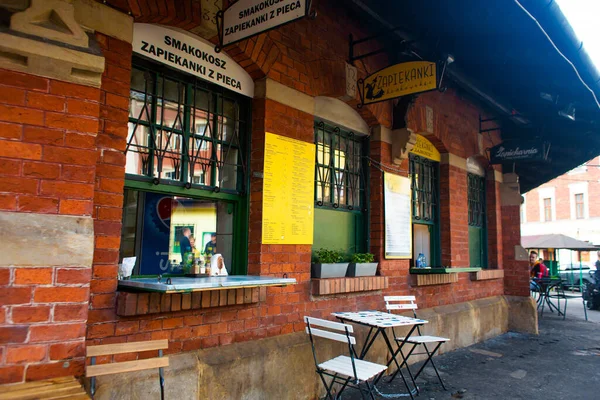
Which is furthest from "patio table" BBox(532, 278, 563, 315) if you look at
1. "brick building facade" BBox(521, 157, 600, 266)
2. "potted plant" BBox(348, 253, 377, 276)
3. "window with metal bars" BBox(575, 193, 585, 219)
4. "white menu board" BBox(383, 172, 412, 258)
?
"window with metal bars" BBox(575, 193, 585, 219)

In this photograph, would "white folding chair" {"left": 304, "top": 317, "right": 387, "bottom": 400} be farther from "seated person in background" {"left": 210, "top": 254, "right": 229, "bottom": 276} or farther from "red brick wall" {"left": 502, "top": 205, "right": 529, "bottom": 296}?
"red brick wall" {"left": 502, "top": 205, "right": 529, "bottom": 296}

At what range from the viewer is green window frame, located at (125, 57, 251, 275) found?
3797mm

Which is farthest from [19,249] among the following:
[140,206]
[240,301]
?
[240,301]

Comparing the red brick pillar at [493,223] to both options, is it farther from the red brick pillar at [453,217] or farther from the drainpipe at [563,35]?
the drainpipe at [563,35]

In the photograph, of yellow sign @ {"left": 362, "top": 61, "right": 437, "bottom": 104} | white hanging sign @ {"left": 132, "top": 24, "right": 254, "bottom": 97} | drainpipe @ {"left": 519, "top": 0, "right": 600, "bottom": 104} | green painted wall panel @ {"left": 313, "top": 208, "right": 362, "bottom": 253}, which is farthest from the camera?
green painted wall panel @ {"left": 313, "top": 208, "right": 362, "bottom": 253}

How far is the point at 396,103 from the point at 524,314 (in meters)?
5.69

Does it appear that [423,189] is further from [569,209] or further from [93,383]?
[569,209]

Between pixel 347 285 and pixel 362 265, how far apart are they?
45cm

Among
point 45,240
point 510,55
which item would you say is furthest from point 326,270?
point 510,55

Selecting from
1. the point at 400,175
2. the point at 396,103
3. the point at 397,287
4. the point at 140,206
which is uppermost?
the point at 396,103

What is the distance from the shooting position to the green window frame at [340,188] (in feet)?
18.2

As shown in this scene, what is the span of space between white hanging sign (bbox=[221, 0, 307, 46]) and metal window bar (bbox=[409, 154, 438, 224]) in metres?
4.27

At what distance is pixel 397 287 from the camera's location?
250 inches

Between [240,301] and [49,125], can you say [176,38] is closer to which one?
[49,125]
